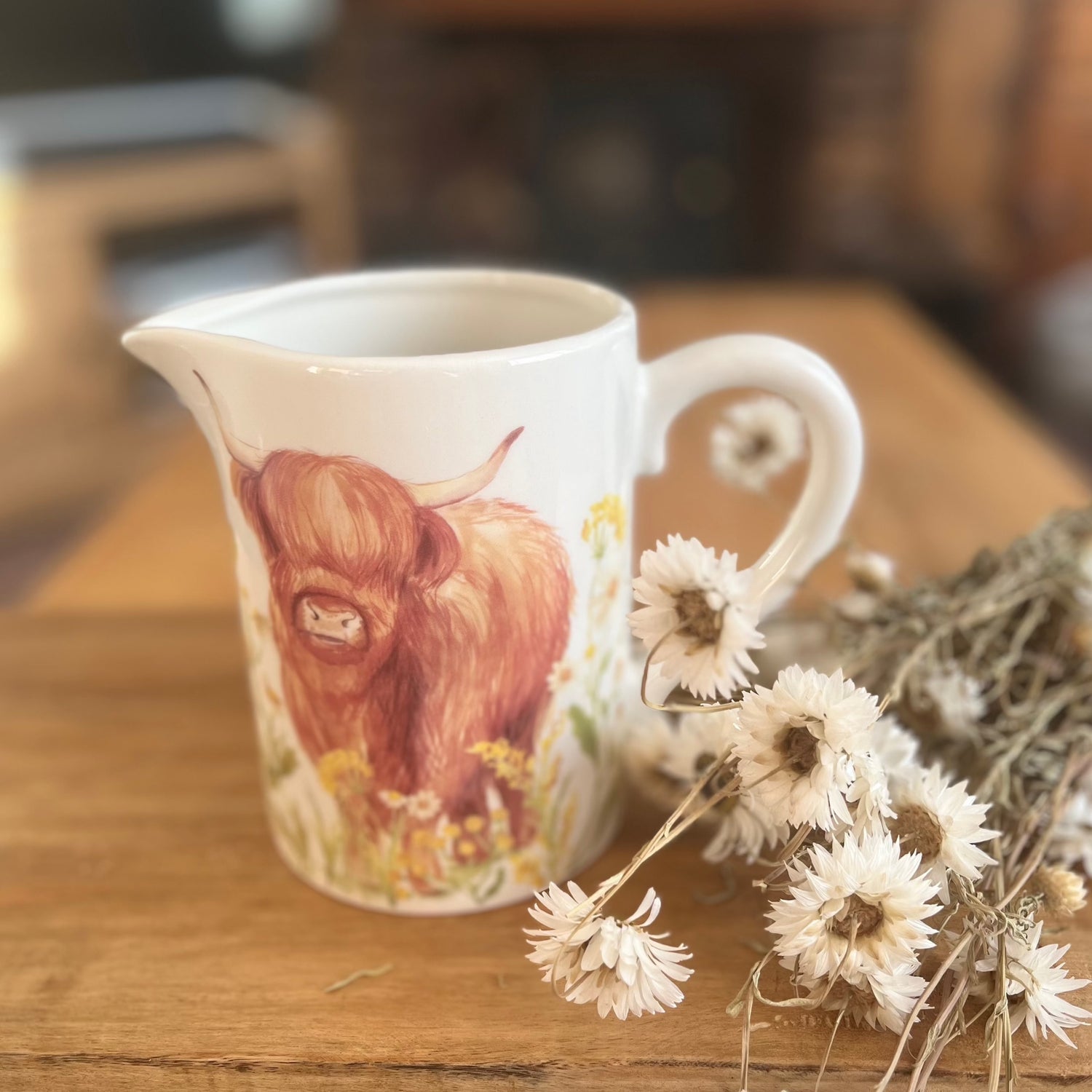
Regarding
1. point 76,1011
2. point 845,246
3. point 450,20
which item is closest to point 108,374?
point 450,20

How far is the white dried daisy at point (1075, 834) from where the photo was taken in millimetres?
391

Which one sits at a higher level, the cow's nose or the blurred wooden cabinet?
the cow's nose

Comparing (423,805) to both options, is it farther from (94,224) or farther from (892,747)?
(94,224)

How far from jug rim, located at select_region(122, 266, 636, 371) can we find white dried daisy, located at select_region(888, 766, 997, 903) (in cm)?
18

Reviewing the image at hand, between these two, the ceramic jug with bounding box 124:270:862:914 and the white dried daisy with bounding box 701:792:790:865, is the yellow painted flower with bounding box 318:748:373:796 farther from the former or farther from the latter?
the white dried daisy with bounding box 701:792:790:865

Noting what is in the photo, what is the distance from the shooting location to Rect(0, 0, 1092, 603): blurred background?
2.13 meters

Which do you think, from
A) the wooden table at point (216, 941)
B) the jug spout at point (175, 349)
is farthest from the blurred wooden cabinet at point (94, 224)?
the jug spout at point (175, 349)

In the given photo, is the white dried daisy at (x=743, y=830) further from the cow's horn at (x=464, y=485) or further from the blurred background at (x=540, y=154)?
the blurred background at (x=540, y=154)

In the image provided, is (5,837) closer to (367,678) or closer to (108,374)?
(367,678)

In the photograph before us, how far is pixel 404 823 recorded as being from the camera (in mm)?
382

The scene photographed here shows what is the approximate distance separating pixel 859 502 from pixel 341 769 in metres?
0.54

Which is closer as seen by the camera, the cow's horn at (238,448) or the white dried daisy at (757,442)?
the cow's horn at (238,448)

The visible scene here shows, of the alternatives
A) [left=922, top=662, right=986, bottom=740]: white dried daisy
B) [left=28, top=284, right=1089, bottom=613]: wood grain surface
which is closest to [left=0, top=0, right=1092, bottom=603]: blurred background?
[left=28, top=284, right=1089, bottom=613]: wood grain surface

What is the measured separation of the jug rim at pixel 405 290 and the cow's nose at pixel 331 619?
0.26 ft
